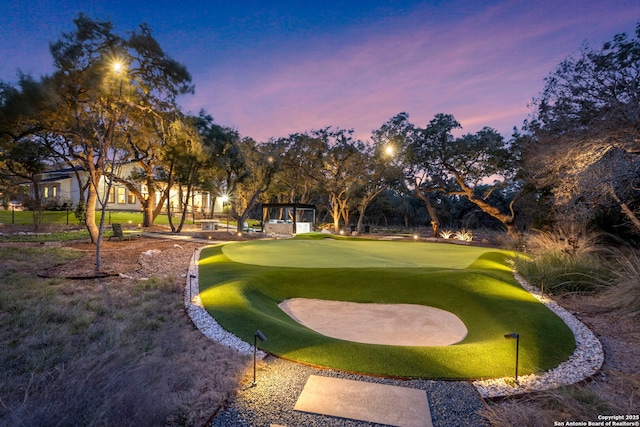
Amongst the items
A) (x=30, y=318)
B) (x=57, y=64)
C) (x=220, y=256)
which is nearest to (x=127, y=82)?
(x=57, y=64)

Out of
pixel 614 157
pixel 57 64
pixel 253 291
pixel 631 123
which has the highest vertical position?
pixel 57 64

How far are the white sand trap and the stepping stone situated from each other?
5.74 feet

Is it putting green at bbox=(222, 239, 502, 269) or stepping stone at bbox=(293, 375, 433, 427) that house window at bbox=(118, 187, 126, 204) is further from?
stepping stone at bbox=(293, 375, 433, 427)

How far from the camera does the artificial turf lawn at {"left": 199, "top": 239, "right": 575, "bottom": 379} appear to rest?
3854 mm

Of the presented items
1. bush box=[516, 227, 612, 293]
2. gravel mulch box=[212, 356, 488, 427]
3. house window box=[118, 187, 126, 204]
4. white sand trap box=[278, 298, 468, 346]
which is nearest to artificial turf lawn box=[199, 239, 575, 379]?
gravel mulch box=[212, 356, 488, 427]

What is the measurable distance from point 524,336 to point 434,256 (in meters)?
7.75

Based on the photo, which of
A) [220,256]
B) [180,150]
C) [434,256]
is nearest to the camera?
[220,256]

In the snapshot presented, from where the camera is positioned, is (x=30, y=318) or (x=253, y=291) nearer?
(x=30, y=318)

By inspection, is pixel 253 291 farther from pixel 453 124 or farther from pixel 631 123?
pixel 453 124

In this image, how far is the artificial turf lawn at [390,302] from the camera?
3.85 meters

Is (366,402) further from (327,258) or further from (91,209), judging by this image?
(91,209)

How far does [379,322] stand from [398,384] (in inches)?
102

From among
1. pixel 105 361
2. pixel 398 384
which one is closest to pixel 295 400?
pixel 398 384

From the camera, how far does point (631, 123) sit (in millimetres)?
7535
